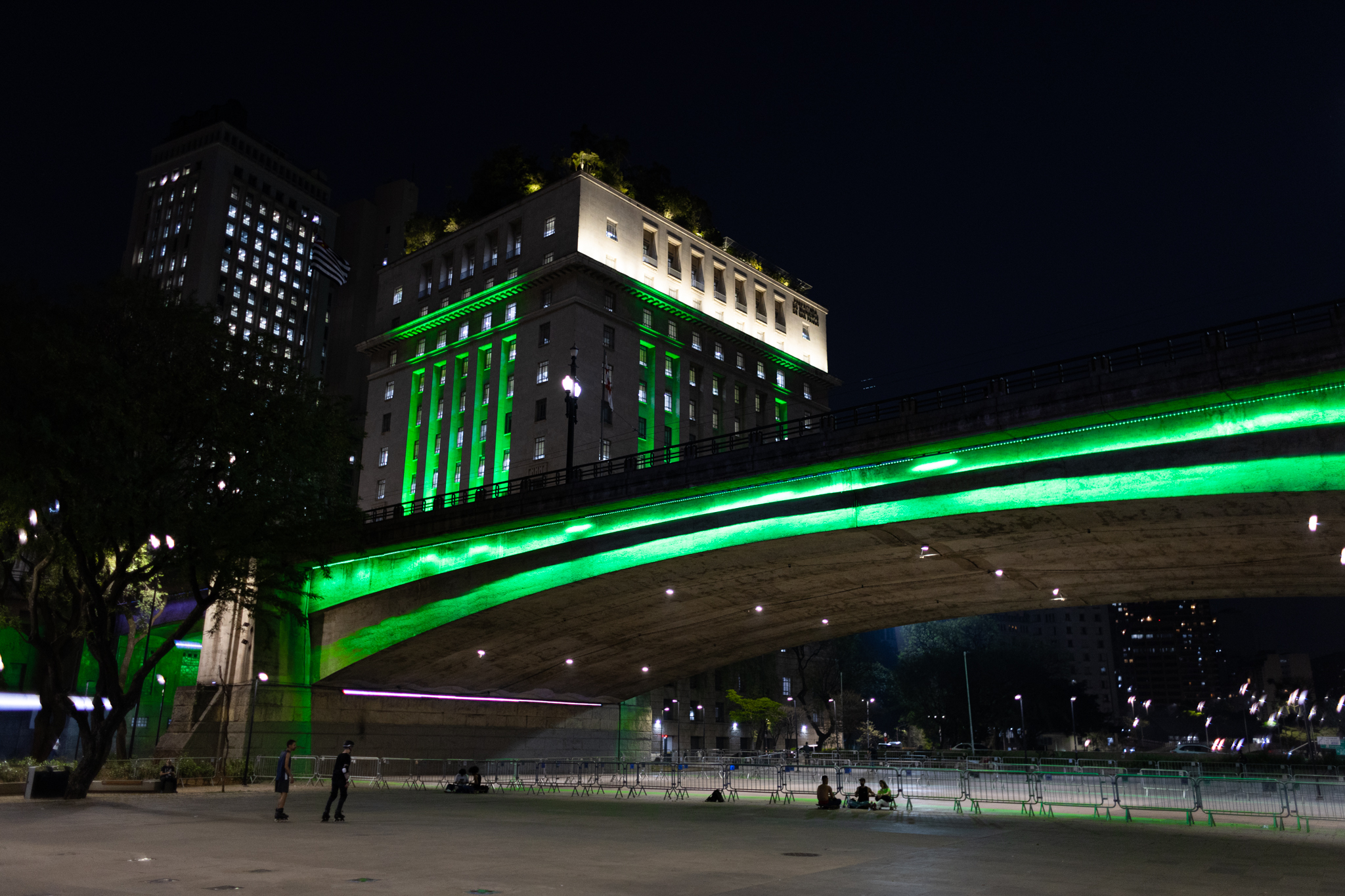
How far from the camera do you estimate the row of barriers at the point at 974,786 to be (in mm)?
23172

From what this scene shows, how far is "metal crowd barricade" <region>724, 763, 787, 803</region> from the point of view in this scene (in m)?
30.9

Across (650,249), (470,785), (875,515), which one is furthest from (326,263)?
(875,515)

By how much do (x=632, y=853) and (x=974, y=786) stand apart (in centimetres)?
1572

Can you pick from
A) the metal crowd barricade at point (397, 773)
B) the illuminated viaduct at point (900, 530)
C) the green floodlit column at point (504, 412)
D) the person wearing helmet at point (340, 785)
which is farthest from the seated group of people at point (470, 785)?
the green floodlit column at point (504, 412)

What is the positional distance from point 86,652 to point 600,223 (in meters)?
47.0

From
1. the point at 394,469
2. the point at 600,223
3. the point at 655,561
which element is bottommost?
the point at 655,561

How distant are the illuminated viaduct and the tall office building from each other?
9580 cm

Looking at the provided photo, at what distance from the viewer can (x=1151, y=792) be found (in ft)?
85.3

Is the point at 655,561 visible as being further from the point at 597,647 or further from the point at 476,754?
the point at 476,754

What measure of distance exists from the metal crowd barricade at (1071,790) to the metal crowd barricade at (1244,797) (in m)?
2.36

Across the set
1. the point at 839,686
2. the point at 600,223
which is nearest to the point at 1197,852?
the point at 600,223

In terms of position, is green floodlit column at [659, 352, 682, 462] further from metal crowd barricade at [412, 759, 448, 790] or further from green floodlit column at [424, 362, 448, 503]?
metal crowd barricade at [412, 759, 448, 790]

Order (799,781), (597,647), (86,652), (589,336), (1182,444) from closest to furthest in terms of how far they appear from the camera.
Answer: (1182,444), (799,781), (597,647), (86,652), (589,336)

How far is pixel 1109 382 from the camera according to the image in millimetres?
26453
